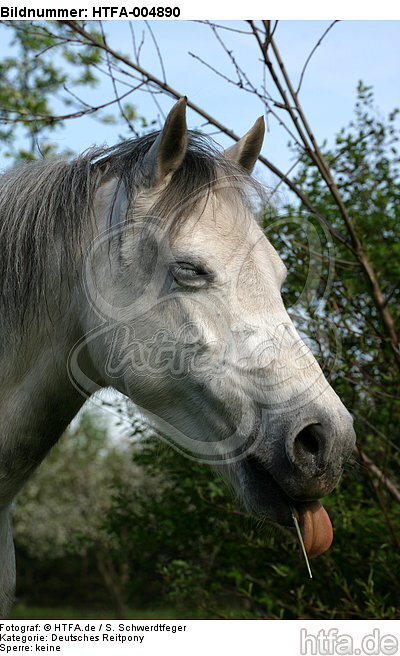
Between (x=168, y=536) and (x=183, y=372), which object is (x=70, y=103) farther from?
(x=168, y=536)

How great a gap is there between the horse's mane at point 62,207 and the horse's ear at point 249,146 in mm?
252

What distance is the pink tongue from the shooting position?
2254 mm

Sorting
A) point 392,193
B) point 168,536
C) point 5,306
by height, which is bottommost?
point 168,536

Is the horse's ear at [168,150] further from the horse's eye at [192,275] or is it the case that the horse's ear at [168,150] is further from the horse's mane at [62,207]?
the horse's eye at [192,275]

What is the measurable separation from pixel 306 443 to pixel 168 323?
0.64 metres

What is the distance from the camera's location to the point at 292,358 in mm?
2270

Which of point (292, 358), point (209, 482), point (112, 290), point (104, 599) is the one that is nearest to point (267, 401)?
point (292, 358)

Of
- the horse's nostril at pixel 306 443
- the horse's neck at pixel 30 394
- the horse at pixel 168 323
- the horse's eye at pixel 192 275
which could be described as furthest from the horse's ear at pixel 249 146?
the horse's nostril at pixel 306 443

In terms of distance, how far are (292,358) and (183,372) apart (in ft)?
1.34

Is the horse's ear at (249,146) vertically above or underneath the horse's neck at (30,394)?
above

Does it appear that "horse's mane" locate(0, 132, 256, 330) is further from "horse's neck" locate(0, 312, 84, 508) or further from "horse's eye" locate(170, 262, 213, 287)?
"horse's eye" locate(170, 262, 213, 287)

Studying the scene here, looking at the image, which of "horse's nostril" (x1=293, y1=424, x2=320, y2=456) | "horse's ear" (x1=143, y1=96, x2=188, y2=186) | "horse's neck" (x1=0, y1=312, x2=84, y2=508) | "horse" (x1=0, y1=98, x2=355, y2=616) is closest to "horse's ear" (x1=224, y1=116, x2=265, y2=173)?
"horse" (x1=0, y1=98, x2=355, y2=616)

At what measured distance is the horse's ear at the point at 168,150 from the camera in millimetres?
2498

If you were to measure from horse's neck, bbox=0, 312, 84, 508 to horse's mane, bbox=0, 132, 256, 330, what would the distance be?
144 millimetres
